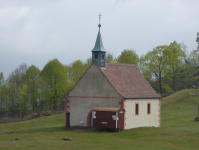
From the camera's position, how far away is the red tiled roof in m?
33.8

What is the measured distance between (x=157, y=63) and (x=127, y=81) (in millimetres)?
Answer: 41366

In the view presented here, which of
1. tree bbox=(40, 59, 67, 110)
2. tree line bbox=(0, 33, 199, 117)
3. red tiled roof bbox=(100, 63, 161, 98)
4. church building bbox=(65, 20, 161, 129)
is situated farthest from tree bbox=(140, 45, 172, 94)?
church building bbox=(65, 20, 161, 129)

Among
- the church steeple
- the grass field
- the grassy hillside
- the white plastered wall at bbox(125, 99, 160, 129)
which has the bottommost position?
the grass field

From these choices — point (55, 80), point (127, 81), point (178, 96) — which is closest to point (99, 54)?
point (127, 81)

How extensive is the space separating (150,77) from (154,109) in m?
41.5

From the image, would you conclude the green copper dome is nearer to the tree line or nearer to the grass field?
the grass field

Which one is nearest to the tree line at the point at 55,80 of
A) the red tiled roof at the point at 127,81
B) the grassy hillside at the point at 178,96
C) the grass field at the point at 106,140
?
the grassy hillside at the point at 178,96

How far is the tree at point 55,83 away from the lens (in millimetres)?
68250

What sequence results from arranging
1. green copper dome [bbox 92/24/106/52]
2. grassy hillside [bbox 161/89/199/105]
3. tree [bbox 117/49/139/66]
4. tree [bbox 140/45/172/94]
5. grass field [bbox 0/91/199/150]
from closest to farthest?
grass field [bbox 0/91/199/150] < green copper dome [bbox 92/24/106/52] < grassy hillside [bbox 161/89/199/105] < tree [bbox 140/45/172/94] < tree [bbox 117/49/139/66]

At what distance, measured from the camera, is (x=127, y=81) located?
36.1 meters

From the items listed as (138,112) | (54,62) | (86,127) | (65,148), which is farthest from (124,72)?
(54,62)

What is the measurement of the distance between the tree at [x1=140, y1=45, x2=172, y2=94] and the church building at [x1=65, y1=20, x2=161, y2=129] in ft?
130

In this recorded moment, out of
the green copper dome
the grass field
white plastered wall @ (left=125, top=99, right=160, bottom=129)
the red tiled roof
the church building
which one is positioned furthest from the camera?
the green copper dome

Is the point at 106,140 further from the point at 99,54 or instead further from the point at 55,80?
the point at 55,80
